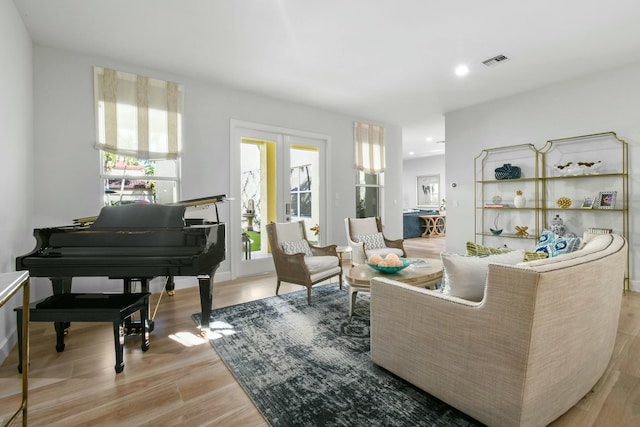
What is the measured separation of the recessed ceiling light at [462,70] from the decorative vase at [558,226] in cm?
233

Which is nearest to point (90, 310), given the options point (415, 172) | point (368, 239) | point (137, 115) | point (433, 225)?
point (137, 115)

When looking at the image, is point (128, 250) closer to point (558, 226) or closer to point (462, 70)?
point (462, 70)

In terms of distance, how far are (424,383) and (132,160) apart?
380cm

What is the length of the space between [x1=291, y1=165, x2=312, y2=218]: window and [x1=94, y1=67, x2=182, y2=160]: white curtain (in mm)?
1859

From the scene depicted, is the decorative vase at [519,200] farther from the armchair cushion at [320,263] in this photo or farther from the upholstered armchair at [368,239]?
the armchair cushion at [320,263]

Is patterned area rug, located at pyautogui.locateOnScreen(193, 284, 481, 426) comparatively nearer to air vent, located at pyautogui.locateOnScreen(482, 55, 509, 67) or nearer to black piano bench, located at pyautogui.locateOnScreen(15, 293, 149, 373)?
black piano bench, located at pyautogui.locateOnScreen(15, 293, 149, 373)

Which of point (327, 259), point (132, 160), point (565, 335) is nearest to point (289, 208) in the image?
point (327, 259)

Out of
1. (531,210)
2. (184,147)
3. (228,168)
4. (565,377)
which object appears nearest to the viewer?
(565,377)

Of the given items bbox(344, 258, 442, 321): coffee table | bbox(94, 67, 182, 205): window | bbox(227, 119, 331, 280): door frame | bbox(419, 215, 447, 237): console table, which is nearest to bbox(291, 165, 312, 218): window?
bbox(227, 119, 331, 280): door frame

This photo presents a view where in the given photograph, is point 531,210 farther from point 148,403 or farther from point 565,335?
point 148,403

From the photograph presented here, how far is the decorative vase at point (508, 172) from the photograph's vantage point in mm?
4711

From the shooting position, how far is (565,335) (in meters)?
1.38

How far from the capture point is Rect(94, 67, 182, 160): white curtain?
3443 mm

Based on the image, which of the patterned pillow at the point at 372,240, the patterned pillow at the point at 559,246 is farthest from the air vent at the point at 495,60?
the patterned pillow at the point at 372,240
